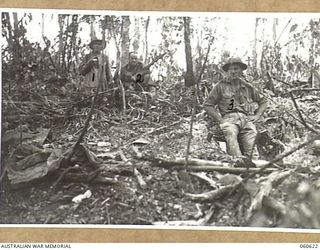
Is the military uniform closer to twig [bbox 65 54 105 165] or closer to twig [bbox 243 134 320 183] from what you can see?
twig [bbox 65 54 105 165]

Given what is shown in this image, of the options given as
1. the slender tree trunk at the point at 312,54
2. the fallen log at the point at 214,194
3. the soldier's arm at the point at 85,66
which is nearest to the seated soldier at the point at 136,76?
the soldier's arm at the point at 85,66

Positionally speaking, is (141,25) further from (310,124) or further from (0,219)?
(0,219)

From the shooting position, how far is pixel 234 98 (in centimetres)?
139

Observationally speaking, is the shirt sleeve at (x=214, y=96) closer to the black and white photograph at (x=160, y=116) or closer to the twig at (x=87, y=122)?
the black and white photograph at (x=160, y=116)

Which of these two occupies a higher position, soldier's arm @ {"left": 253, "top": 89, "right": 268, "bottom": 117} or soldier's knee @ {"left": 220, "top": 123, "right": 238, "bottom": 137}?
soldier's arm @ {"left": 253, "top": 89, "right": 268, "bottom": 117}

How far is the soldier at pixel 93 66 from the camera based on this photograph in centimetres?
138

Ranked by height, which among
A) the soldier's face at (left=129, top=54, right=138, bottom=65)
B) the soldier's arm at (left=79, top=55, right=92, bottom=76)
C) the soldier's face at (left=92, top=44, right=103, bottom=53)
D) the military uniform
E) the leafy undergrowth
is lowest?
the leafy undergrowth

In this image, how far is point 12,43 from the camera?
137cm

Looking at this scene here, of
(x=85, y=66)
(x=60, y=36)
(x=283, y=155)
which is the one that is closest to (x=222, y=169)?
(x=283, y=155)

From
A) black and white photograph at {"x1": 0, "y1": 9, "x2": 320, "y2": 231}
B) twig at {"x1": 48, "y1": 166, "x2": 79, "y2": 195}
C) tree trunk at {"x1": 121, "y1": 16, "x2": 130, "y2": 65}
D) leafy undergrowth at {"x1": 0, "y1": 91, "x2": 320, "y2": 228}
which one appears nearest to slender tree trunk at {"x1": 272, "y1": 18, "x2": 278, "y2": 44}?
black and white photograph at {"x1": 0, "y1": 9, "x2": 320, "y2": 231}

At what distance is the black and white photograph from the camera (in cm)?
134

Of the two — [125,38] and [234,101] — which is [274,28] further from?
[125,38]

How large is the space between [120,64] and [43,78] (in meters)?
0.23

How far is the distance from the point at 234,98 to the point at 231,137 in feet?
0.39
